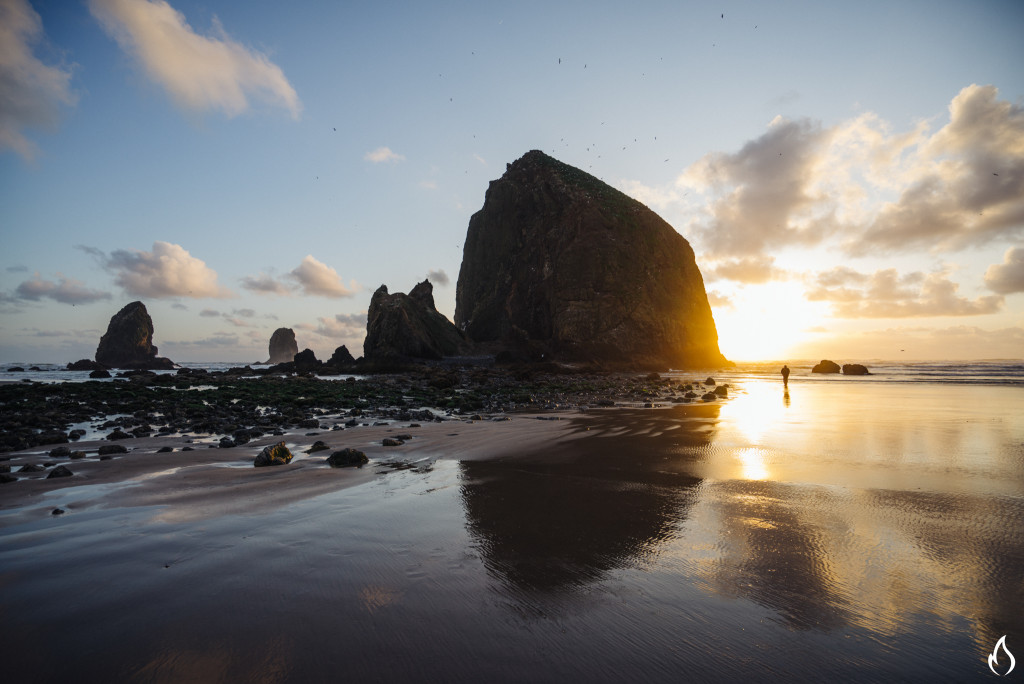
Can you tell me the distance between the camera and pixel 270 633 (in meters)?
2.52

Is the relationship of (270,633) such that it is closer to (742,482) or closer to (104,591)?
(104,591)

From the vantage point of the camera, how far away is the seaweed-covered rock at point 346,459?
7.07m

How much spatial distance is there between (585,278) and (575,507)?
57361 mm

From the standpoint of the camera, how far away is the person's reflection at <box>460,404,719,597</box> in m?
3.57

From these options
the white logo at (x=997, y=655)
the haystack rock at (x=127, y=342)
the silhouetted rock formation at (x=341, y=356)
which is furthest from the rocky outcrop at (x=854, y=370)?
the haystack rock at (x=127, y=342)

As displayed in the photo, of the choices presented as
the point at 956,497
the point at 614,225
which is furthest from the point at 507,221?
the point at 956,497

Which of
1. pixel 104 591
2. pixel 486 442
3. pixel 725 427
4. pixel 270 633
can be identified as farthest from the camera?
pixel 725 427

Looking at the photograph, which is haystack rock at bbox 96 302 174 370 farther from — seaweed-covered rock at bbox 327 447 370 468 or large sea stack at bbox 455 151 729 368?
seaweed-covered rock at bbox 327 447 370 468

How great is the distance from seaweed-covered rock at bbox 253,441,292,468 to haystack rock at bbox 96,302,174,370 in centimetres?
10201

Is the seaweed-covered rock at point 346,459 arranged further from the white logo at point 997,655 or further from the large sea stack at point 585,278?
the large sea stack at point 585,278

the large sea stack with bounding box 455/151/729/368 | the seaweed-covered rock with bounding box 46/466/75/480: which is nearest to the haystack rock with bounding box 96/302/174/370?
the large sea stack with bounding box 455/151/729/368

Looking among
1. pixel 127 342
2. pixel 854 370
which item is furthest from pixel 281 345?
pixel 854 370

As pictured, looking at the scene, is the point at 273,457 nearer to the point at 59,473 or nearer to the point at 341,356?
the point at 59,473

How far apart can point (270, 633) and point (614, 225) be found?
67.2 m
